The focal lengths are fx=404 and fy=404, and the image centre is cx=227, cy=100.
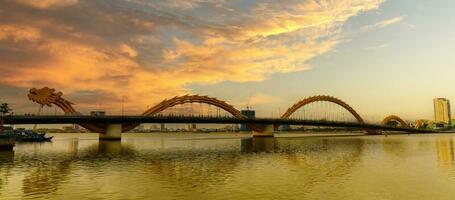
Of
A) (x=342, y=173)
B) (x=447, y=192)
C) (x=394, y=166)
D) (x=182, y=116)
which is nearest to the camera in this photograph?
(x=447, y=192)

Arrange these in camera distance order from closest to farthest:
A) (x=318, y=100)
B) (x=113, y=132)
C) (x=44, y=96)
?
1. (x=113, y=132)
2. (x=44, y=96)
3. (x=318, y=100)

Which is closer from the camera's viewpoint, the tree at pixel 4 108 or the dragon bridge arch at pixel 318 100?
the tree at pixel 4 108

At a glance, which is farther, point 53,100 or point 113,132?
point 53,100

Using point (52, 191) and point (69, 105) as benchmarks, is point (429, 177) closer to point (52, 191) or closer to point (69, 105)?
point (52, 191)

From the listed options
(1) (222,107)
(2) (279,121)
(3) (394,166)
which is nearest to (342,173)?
(3) (394,166)

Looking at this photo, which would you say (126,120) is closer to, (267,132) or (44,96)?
(44,96)

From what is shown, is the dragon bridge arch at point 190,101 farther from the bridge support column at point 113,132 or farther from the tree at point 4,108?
the tree at point 4,108

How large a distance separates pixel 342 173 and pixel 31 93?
101 meters

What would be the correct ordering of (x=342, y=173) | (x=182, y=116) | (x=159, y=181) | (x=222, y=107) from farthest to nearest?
(x=222, y=107)
(x=182, y=116)
(x=342, y=173)
(x=159, y=181)

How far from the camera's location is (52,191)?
2112 centimetres

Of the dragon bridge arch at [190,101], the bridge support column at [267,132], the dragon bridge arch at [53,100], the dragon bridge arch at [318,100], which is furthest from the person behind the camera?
the dragon bridge arch at [318,100]

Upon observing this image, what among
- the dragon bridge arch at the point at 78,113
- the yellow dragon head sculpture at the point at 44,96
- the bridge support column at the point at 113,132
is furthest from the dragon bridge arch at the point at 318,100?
the yellow dragon head sculpture at the point at 44,96

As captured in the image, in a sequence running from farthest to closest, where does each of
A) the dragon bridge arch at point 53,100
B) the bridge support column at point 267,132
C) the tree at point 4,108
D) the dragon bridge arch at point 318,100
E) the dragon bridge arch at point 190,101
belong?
the dragon bridge arch at point 318,100 < the bridge support column at point 267,132 < the dragon bridge arch at point 190,101 < the dragon bridge arch at point 53,100 < the tree at point 4,108

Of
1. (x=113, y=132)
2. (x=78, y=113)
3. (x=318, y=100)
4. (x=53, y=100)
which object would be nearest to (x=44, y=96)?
(x=53, y=100)
